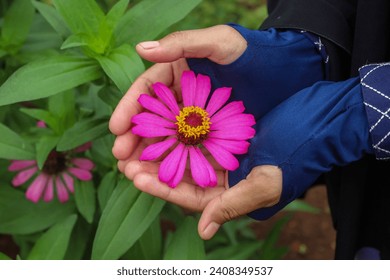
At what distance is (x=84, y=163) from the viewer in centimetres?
118

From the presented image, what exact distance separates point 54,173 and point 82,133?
0.82 feet

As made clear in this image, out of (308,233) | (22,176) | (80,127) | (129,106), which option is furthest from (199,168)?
(308,233)

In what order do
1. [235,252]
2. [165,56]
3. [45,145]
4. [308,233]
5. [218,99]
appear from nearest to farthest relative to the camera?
[165,56] → [218,99] → [45,145] → [235,252] → [308,233]

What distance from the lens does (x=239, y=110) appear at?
0.93m

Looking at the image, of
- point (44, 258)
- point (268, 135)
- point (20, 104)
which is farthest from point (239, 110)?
point (20, 104)

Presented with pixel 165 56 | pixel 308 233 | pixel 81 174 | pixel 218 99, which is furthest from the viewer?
pixel 308 233

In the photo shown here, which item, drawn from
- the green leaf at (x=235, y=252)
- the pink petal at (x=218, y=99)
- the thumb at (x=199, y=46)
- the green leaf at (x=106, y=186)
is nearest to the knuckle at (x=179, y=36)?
the thumb at (x=199, y=46)

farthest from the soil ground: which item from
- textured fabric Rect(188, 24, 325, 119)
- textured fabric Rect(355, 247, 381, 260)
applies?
textured fabric Rect(188, 24, 325, 119)

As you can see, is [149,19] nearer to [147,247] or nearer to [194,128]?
[194,128]

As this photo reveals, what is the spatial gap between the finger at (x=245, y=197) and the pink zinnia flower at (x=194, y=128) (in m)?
0.03

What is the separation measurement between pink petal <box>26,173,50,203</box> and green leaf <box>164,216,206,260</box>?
0.34 meters

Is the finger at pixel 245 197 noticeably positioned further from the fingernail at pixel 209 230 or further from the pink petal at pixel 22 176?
the pink petal at pixel 22 176

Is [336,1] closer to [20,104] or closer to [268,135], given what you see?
[268,135]

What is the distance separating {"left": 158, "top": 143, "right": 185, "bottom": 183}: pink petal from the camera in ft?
2.87
